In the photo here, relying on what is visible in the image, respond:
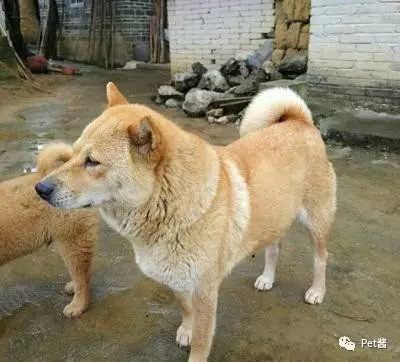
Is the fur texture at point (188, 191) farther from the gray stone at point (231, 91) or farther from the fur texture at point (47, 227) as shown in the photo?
the gray stone at point (231, 91)

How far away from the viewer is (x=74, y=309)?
8.48 ft

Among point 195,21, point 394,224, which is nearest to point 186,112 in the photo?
point 195,21

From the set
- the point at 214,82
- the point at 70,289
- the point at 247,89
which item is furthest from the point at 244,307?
the point at 214,82

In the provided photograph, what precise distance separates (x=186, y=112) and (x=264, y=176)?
5.57 m

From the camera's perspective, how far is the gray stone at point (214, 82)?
316 inches

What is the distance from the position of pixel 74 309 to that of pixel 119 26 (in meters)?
13.9

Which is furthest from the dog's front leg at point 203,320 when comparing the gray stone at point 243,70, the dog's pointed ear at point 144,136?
the gray stone at point 243,70

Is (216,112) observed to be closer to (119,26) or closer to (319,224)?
(319,224)

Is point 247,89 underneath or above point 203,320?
above

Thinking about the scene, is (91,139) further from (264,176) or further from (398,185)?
(398,185)

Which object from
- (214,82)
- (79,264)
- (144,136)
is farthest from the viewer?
(214,82)

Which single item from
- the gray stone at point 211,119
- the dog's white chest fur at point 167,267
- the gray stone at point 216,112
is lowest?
the gray stone at point 211,119

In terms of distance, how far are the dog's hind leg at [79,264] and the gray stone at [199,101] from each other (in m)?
5.15

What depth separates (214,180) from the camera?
76.9 inches
